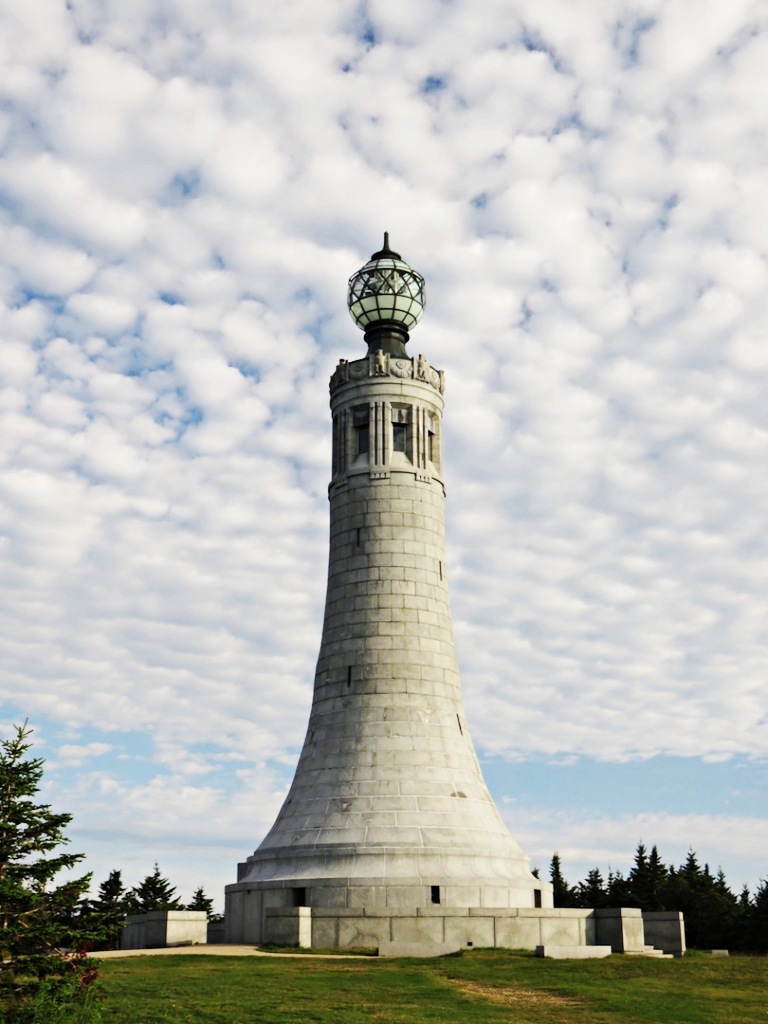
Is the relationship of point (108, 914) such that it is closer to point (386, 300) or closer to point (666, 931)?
point (666, 931)

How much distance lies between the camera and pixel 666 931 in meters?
40.7

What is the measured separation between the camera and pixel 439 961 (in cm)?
3328

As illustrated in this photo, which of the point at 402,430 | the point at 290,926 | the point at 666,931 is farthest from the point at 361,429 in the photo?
the point at 666,931

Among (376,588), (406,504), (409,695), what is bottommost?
(409,695)

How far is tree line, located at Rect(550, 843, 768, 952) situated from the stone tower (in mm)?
27481

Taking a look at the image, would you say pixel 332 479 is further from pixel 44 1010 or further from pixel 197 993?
pixel 44 1010

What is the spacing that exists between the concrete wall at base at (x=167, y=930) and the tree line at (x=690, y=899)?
3611 cm

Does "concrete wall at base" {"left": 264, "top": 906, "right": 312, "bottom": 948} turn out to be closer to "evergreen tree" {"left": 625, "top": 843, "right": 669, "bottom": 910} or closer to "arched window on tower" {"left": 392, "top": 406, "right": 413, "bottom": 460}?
"arched window on tower" {"left": 392, "top": 406, "right": 413, "bottom": 460}

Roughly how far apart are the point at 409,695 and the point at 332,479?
1135cm

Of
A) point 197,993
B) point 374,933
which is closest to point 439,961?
point 374,933

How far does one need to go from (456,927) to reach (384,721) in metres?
8.99

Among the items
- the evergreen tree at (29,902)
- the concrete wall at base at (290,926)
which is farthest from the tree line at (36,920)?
the concrete wall at base at (290,926)

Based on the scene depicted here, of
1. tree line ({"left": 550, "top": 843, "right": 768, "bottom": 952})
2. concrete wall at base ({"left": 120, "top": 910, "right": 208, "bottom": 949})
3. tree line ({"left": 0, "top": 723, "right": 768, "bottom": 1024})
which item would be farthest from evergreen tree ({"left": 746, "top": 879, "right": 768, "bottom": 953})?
tree line ({"left": 0, "top": 723, "right": 768, "bottom": 1024})

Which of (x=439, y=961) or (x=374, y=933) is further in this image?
(x=374, y=933)
